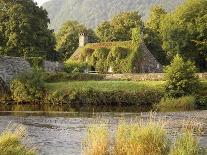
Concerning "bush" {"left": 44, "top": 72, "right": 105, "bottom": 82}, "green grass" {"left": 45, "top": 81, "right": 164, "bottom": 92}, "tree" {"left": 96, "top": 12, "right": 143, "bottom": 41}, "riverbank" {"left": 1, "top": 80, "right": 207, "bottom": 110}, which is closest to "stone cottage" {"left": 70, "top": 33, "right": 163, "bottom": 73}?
A: "bush" {"left": 44, "top": 72, "right": 105, "bottom": 82}

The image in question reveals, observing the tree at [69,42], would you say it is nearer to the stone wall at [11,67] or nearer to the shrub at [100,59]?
the shrub at [100,59]

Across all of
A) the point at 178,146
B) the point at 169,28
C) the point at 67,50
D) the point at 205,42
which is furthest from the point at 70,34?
the point at 178,146

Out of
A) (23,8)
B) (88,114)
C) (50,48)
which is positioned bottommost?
(88,114)

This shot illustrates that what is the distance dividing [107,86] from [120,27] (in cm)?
4399

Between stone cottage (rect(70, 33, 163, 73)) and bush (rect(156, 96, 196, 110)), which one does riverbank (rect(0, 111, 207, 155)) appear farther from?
stone cottage (rect(70, 33, 163, 73))

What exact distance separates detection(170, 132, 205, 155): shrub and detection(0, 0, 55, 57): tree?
47.8 meters

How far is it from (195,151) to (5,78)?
37.0 meters

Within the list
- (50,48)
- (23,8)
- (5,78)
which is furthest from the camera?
(50,48)

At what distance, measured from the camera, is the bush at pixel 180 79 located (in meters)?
47.3

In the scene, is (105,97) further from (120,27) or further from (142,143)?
(120,27)

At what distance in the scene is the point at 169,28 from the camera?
73.8m

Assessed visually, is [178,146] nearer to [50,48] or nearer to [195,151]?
[195,151]

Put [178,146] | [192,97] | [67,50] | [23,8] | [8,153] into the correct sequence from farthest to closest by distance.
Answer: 1. [67,50]
2. [23,8]
3. [192,97]
4. [178,146]
5. [8,153]

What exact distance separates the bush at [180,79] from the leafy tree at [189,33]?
22.5 meters
